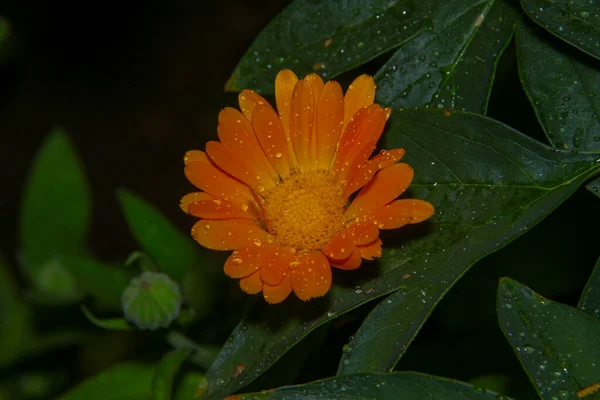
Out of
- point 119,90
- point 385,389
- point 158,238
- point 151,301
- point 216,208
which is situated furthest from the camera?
point 119,90

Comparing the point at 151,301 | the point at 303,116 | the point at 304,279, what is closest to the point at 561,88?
the point at 303,116

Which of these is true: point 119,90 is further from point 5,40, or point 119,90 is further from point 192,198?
point 192,198

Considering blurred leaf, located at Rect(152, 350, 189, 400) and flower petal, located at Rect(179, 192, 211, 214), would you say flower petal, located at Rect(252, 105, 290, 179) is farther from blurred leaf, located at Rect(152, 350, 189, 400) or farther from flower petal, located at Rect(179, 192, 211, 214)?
blurred leaf, located at Rect(152, 350, 189, 400)

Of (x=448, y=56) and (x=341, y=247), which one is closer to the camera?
(x=341, y=247)

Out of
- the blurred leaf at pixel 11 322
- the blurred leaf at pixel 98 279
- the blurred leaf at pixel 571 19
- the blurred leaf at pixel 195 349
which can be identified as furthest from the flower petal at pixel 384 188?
the blurred leaf at pixel 11 322

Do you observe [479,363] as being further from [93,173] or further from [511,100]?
[93,173]

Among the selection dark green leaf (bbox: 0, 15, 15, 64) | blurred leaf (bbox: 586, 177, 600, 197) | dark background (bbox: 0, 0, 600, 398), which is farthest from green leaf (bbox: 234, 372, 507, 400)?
dark green leaf (bbox: 0, 15, 15, 64)

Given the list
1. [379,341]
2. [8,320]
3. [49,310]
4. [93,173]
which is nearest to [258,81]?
[379,341]
